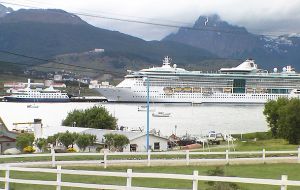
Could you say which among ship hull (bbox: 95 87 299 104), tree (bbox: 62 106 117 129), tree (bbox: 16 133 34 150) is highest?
ship hull (bbox: 95 87 299 104)

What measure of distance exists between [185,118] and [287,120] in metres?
68.5

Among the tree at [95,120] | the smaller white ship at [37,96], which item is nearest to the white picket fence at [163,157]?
the tree at [95,120]

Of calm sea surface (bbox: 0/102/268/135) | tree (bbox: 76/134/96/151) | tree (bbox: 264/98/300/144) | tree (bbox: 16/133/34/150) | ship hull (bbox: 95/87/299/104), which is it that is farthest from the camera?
ship hull (bbox: 95/87/299/104)

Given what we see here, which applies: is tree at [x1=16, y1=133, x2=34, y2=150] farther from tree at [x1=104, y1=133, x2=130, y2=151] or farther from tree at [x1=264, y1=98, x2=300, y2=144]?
tree at [x1=264, y1=98, x2=300, y2=144]

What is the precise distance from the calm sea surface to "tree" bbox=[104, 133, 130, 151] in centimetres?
3962

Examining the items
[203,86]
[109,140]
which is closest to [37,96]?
[203,86]

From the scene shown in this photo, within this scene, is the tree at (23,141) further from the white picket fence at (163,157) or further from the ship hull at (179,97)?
the ship hull at (179,97)

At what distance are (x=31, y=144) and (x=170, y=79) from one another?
396ft

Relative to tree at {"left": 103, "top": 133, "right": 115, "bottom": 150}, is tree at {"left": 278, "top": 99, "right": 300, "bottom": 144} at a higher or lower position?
higher

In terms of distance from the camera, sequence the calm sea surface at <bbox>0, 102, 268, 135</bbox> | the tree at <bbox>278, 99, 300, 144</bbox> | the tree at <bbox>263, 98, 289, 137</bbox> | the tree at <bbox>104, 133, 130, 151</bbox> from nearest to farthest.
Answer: the tree at <bbox>104, 133, 130, 151</bbox> → the tree at <bbox>278, 99, 300, 144</bbox> → the tree at <bbox>263, 98, 289, 137</bbox> → the calm sea surface at <bbox>0, 102, 268, 135</bbox>

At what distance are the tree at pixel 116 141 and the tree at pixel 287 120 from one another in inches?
569

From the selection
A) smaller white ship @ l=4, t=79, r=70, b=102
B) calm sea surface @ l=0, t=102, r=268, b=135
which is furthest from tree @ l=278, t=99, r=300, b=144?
smaller white ship @ l=4, t=79, r=70, b=102

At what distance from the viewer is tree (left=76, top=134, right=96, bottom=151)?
38.8m

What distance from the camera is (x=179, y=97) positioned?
15788cm
